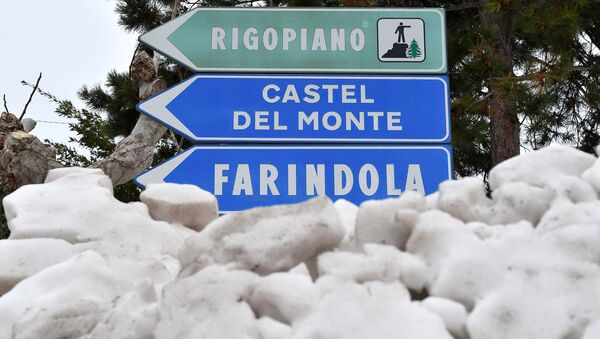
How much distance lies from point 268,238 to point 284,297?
0.09 meters

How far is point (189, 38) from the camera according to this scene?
2.26 metres

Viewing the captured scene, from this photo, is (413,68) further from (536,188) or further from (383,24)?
(536,188)

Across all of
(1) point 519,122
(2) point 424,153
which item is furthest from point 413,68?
(1) point 519,122

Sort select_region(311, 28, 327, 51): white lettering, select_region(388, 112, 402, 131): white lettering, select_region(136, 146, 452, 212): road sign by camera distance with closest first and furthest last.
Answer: select_region(136, 146, 452, 212): road sign → select_region(388, 112, 402, 131): white lettering → select_region(311, 28, 327, 51): white lettering

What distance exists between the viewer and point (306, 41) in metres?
2.26

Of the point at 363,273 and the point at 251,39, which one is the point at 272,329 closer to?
the point at 363,273

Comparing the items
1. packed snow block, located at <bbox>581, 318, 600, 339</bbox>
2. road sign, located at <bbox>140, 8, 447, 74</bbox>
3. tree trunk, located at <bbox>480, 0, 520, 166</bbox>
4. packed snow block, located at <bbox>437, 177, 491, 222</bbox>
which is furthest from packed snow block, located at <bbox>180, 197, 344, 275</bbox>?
tree trunk, located at <bbox>480, 0, 520, 166</bbox>

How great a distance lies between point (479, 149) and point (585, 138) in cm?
81

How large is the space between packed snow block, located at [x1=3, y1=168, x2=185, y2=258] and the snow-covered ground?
0.06 feet

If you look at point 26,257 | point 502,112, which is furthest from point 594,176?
point 502,112

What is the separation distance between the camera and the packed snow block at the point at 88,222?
2.82 ft

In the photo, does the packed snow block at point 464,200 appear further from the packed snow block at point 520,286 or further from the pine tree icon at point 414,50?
the pine tree icon at point 414,50

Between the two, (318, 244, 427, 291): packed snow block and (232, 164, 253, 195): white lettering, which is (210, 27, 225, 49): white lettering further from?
(318, 244, 427, 291): packed snow block

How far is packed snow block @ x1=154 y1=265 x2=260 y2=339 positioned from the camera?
2.12ft
